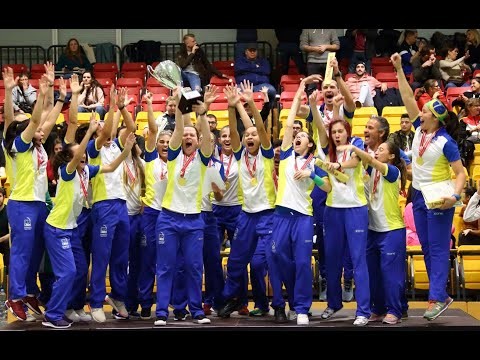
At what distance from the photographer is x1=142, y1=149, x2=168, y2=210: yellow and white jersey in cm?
979

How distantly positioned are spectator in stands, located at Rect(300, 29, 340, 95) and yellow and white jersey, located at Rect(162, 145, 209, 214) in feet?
17.1

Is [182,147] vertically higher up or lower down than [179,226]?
higher up

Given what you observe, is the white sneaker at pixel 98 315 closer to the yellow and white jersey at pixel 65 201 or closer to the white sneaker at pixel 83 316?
the white sneaker at pixel 83 316

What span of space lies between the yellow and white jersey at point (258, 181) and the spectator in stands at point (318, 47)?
489 cm

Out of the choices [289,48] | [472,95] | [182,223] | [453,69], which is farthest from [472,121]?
[182,223]

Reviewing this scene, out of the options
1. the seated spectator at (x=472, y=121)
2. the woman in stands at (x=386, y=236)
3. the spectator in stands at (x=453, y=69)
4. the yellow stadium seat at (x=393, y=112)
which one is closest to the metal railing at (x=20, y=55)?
the yellow stadium seat at (x=393, y=112)

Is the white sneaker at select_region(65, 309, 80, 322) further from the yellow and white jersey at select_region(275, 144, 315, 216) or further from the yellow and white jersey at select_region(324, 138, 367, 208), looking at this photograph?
the yellow and white jersey at select_region(324, 138, 367, 208)

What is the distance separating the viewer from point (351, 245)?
9.18 m

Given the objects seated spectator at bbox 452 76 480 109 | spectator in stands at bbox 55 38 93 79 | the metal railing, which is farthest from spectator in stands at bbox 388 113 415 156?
the metal railing

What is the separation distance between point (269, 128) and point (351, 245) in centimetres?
480

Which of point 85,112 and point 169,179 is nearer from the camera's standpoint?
point 169,179
